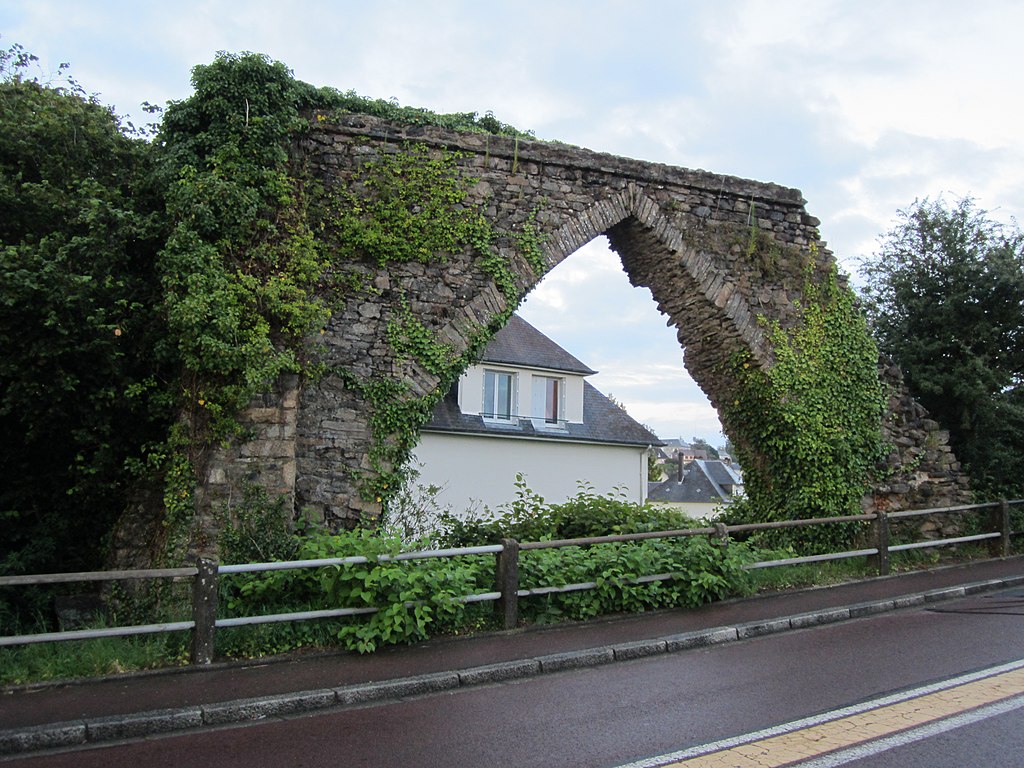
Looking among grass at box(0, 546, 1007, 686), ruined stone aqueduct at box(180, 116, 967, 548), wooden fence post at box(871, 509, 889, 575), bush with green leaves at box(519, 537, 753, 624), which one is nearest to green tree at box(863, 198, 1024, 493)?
ruined stone aqueduct at box(180, 116, 967, 548)

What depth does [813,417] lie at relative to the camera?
39.0 ft

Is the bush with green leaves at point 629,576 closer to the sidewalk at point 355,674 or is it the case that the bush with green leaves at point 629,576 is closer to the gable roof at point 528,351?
the sidewalk at point 355,674

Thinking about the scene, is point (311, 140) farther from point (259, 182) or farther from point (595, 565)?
point (595, 565)

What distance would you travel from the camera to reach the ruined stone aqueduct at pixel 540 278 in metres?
9.35

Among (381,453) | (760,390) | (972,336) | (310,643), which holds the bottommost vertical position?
(310,643)

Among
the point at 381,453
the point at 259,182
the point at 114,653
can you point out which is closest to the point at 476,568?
the point at 381,453

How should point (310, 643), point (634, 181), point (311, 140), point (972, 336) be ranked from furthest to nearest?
point (972, 336)
point (634, 181)
point (311, 140)
point (310, 643)

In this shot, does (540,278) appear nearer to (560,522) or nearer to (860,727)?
(560,522)

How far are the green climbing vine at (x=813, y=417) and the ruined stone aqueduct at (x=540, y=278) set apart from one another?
0.32m

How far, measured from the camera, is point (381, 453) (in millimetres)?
9531

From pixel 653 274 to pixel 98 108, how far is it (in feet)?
25.2

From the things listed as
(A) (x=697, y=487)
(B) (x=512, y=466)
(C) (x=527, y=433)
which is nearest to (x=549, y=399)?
(C) (x=527, y=433)

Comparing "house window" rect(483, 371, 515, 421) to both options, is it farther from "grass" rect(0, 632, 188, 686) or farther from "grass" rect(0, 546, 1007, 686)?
"grass" rect(0, 632, 188, 686)

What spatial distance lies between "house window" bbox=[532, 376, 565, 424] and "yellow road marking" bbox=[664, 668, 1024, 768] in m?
18.9
